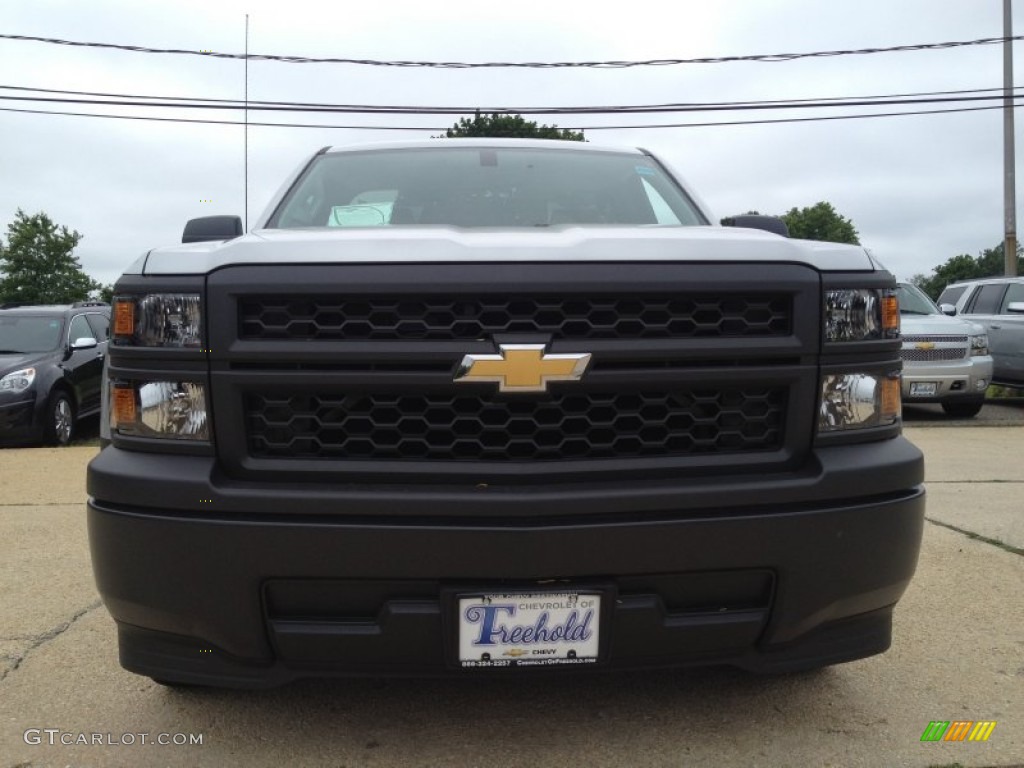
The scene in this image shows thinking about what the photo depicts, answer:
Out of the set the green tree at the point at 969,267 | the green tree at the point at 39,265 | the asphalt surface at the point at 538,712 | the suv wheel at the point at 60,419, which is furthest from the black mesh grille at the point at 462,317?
the green tree at the point at 969,267

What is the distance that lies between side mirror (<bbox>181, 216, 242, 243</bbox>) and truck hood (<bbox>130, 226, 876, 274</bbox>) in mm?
911

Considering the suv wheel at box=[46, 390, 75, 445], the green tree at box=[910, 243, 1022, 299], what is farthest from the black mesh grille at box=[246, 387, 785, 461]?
the green tree at box=[910, 243, 1022, 299]

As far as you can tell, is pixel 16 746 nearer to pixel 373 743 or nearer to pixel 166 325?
pixel 373 743

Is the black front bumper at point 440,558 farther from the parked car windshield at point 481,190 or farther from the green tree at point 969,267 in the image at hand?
the green tree at point 969,267

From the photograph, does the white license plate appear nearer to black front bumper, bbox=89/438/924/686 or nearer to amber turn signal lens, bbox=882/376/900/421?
black front bumper, bbox=89/438/924/686

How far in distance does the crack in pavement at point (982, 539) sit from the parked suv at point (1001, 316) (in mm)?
7721

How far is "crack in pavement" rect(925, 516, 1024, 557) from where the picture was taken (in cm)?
451

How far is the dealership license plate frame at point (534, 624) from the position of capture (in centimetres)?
212

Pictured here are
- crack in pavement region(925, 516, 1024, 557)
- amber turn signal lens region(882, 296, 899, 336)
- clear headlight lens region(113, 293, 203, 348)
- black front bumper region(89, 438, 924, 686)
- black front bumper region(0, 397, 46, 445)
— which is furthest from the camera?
black front bumper region(0, 397, 46, 445)

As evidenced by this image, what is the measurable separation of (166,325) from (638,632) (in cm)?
135

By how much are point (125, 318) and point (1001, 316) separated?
1297 cm

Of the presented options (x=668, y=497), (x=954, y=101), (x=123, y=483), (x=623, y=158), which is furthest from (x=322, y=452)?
(x=954, y=101)

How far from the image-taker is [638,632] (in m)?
2.17

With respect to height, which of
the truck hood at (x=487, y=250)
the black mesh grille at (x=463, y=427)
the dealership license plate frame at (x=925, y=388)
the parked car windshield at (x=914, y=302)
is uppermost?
the truck hood at (x=487, y=250)
